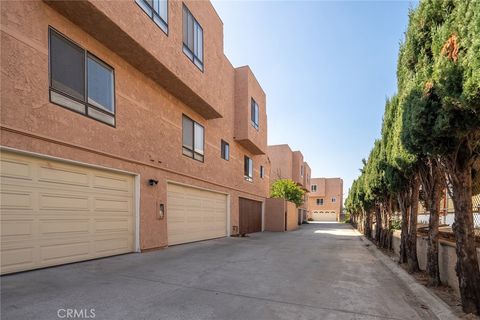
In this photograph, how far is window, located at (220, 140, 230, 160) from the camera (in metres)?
16.7

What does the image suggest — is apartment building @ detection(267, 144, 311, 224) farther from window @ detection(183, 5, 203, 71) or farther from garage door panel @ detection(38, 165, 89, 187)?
garage door panel @ detection(38, 165, 89, 187)

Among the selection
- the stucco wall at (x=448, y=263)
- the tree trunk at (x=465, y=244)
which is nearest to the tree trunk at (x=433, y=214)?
the stucco wall at (x=448, y=263)

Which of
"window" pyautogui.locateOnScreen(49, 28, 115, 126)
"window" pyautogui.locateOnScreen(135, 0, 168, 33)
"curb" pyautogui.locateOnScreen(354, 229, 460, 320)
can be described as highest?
"window" pyautogui.locateOnScreen(135, 0, 168, 33)

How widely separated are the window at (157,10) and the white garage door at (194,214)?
593 cm

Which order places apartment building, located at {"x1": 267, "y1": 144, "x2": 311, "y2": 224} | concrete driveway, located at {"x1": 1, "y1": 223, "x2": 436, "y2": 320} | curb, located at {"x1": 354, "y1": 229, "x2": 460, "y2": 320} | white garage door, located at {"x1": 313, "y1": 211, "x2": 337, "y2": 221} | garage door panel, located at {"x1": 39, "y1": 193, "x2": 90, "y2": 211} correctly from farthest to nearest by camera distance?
white garage door, located at {"x1": 313, "y1": 211, "x2": 337, "y2": 221} → apartment building, located at {"x1": 267, "y1": 144, "x2": 311, "y2": 224} → garage door panel, located at {"x1": 39, "y1": 193, "x2": 90, "y2": 211} → curb, located at {"x1": 354, "y1": 229, "x2": 460, "y2": 320} → concrete driveway, located at {"x1": 1, "y1": 223, "x2": 436, "y2": 320}

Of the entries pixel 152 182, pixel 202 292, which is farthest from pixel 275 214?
pixel 202 292

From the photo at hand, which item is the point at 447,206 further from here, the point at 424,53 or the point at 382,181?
the point at 424,53

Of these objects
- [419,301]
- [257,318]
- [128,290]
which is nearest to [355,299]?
[419,301]

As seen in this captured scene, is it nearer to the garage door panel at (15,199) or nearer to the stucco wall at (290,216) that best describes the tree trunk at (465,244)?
the garage door panel at (15,199)

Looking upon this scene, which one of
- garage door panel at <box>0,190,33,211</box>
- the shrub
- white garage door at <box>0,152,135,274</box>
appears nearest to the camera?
garage door panel at <box>0,190,33,211</box>

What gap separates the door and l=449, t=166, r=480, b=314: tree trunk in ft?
47.9

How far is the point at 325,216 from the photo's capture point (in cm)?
6244

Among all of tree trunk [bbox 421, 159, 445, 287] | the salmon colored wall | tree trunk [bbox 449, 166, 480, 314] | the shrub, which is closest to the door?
the salmon colored wall

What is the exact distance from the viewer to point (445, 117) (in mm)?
4469
